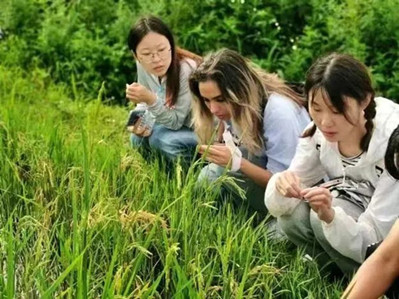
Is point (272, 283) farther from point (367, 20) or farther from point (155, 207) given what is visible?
point (367, 20)

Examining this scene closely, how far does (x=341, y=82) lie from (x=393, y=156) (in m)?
0.35

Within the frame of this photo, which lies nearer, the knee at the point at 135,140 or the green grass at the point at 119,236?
the green grass at the point at 119,236

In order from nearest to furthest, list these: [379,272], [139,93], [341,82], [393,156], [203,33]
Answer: [379,272]
[393,156]
[341,82]
[139,93]
[203,33]

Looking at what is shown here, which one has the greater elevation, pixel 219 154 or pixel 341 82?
pixel 341 82

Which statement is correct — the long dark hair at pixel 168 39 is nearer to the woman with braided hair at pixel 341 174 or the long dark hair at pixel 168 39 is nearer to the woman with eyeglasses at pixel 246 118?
the woman with eyeglasses at pixel 246 118

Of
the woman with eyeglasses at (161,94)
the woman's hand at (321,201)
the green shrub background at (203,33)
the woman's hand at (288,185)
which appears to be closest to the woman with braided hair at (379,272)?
the woman's hand at (321,201)

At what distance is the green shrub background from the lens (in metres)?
5.03

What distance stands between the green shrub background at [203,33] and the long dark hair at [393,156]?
2.35 metres

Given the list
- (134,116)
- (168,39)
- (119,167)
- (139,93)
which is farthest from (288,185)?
(134,116)

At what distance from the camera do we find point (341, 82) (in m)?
2.68

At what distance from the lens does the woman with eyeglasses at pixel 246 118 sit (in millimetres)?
3131

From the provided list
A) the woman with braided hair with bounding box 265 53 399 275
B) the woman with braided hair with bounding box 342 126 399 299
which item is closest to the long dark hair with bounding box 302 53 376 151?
the woman with braided hair with bounding box 265 53 399 275

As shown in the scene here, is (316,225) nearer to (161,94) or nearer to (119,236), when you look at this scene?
(119,236)

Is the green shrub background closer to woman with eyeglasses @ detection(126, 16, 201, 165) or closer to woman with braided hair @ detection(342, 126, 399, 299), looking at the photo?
woman with eyeglasses @ detection(126, 16, 201, 165)
